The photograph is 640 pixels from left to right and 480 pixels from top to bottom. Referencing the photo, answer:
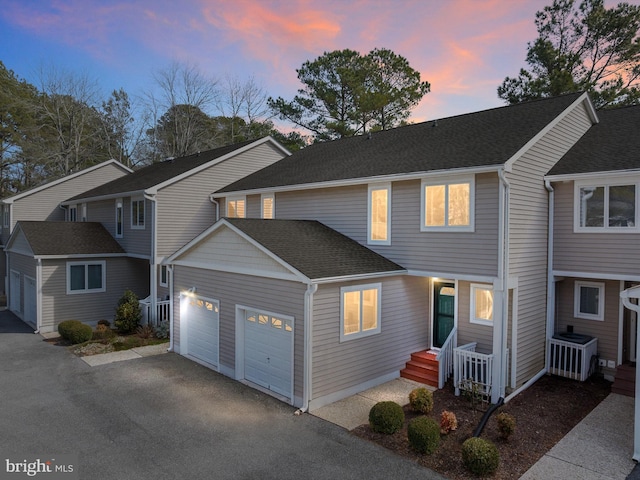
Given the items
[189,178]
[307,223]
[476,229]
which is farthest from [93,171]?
[476,229]

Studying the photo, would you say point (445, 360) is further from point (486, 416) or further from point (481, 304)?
point (486, 416)

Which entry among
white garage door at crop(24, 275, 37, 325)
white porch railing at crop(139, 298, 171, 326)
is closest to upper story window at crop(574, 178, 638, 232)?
white porch railing at crop(139, 298, 171, 326)

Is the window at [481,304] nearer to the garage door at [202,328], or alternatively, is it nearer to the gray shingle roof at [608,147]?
the gray shingle roof at [608,147]

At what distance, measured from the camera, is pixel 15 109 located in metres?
34.0

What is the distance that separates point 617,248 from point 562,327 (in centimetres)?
285

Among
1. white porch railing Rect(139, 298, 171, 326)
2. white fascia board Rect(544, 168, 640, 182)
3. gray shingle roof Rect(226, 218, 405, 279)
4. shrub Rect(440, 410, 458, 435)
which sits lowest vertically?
shrub Rect(440, 410, 458, 435)

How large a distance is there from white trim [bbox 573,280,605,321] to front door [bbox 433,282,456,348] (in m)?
3.33

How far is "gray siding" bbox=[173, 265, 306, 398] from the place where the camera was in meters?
9.34

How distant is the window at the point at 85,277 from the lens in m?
16.9

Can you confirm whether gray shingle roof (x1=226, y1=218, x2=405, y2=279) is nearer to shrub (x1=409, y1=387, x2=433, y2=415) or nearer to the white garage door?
shrub (x1=409, y1=387, x2=433, y2=415)

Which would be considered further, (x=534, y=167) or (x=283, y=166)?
(x=283, y=166)

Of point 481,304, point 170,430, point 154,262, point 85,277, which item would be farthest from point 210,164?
point 481,304

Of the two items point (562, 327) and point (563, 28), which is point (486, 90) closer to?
point (563, 28)

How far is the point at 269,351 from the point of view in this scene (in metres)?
10.3
